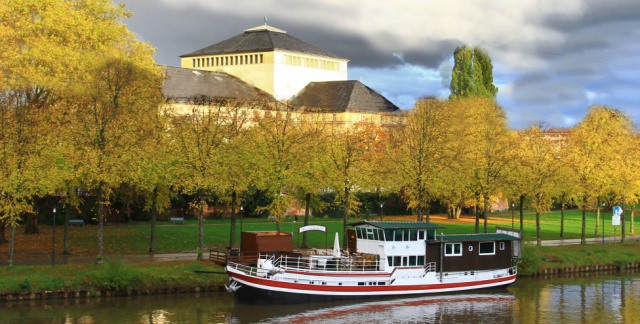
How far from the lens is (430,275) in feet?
177

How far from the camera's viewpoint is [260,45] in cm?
14962

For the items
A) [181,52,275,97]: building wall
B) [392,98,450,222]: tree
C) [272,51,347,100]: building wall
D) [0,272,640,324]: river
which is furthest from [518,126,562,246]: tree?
[181,52,275,97]: building wall

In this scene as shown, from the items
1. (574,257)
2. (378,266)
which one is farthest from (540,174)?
(378,266)

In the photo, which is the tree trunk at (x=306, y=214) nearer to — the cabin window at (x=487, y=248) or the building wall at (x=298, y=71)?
the cabin window at (x=487, y=248)

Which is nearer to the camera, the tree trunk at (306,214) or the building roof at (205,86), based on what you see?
the tree trunk at (306,214)

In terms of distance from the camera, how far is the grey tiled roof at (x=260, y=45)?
5876 inches

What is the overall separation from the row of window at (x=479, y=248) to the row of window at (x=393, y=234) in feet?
5.12

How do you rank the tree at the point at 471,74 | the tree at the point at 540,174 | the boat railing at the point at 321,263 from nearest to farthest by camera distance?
the boat railing at the point at 321,263, the tree at the point at 540,174, the tree at the point at 471,74

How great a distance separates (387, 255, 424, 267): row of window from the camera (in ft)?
173

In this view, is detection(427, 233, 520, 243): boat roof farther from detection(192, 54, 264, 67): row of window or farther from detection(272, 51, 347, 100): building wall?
detection(192, 54, 264, 67): row of window

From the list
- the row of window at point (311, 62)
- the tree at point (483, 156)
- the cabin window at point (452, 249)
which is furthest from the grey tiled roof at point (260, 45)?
the cabin window at point (452, 249)

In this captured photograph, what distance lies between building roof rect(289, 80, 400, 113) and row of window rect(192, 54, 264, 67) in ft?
35.6

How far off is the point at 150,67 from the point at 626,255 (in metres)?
45.8

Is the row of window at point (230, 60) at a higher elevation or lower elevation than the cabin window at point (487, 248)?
higher
